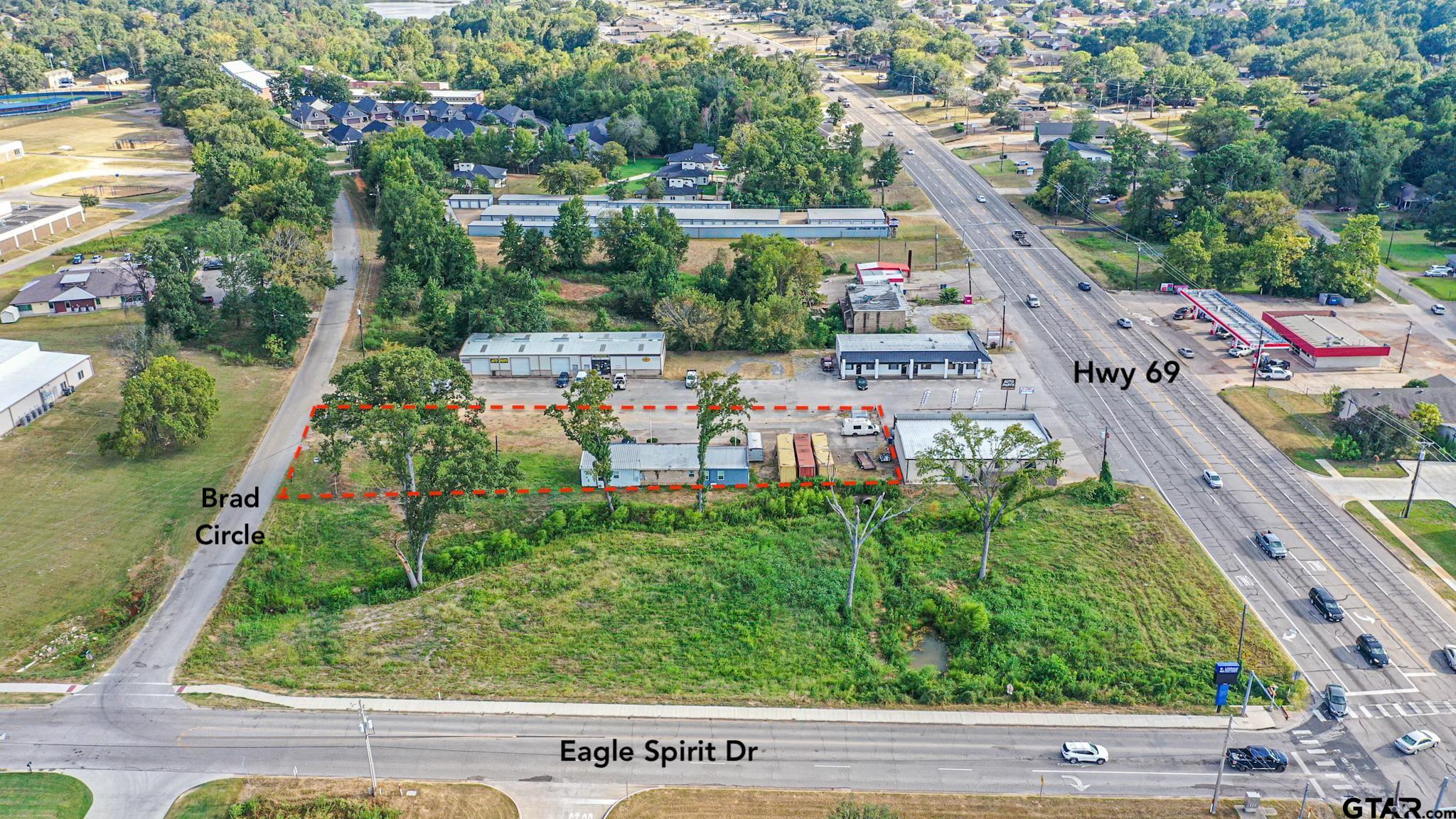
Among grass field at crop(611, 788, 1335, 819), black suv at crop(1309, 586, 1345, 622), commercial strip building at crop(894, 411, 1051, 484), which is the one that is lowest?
grass field at crop(611, 788, 1335, 819)

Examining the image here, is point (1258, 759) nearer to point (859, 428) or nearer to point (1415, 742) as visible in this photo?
point (1415, 742)

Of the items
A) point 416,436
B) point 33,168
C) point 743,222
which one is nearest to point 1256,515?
point 416,436

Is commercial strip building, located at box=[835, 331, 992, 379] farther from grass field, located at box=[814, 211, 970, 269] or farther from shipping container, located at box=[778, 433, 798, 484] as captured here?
grass field, located at box=[814, 211, 970, 269]

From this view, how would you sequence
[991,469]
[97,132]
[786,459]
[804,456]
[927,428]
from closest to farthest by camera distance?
[991,469]
[804,456]
[786,459]
[927,428]
[97,132]

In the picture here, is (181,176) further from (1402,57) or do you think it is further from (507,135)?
(1402,57)

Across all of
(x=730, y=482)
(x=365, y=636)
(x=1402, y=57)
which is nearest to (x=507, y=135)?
(x=730, y=482)

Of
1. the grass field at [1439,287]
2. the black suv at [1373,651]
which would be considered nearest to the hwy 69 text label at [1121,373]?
the black suv at [1373,651]

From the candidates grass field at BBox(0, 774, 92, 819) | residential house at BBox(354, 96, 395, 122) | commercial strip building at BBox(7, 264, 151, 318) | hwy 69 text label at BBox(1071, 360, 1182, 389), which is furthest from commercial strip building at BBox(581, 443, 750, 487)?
residential house at BBox(354, 96, 395, 122)
